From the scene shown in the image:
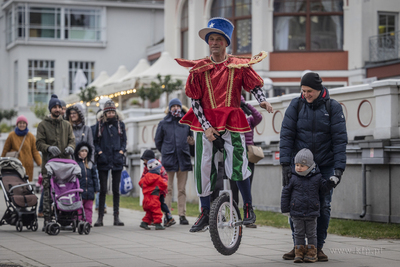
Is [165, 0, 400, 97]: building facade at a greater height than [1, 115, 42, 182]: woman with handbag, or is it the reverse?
[165, 0, 400, 97]: building facade

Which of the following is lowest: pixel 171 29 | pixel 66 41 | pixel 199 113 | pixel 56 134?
pixel 56 134

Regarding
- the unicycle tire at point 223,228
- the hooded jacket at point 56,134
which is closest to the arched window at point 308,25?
the hooded jacket at point 56,134

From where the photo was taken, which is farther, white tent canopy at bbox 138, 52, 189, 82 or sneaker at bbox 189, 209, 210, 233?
white tent canopy at bbox 138, 52, 189, 82

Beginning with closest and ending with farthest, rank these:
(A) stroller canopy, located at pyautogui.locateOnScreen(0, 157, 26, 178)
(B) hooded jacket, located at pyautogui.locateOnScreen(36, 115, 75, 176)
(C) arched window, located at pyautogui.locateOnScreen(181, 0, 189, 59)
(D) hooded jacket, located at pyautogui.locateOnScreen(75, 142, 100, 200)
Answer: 1. (B) hooded jacket, located at pyautogui.locateOnScreen(36, 115, 75, 176)
2. (D) hooded jacket, located at pyautogui.locateOnScreen(75, 142, 100, 200)
3. (A) stroller canopy, located at pyautogui.locateOnScreen(0, 157, 26, 178)
4. (C) arched window, located at pyautogui.locateOnScreen(181, 0, 189, 59)

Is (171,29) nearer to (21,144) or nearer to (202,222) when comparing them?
(21,144)

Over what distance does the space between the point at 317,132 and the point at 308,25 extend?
969 inches

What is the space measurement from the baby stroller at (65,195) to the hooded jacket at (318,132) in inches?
162

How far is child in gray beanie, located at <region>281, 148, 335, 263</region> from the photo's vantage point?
7.11m

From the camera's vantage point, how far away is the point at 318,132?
7.30m

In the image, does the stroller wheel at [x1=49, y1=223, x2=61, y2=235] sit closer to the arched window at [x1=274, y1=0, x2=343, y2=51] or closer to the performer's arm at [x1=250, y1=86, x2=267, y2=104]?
the performer's arm at [x1=250, y1=86, x2=267, y2=104]

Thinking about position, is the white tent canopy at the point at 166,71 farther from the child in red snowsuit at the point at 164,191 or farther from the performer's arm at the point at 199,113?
the performer's arm at the point at 199,113

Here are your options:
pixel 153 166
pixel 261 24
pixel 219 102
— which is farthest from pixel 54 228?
pixel 261 24

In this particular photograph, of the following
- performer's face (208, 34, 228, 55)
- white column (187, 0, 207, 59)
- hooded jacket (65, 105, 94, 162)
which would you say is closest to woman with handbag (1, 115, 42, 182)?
hooded jacket (65, 105, 94, 162)

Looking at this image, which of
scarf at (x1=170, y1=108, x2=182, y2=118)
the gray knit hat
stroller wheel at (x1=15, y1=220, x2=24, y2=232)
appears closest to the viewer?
the gray knit hat
